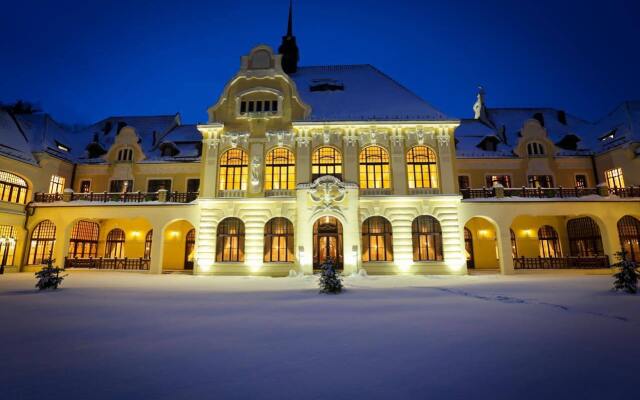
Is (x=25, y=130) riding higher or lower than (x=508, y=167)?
higher

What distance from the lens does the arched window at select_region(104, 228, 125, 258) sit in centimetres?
2808

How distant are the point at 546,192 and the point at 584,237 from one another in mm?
6231

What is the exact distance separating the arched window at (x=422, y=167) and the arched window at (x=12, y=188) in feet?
102

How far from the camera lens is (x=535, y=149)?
1117 inches

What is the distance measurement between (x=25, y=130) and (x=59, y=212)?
9248 mm

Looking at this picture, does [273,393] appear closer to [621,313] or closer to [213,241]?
[621,313]

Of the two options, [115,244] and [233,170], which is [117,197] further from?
[233,170]

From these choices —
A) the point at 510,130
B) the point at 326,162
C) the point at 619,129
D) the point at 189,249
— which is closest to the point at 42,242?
the point at 189,249

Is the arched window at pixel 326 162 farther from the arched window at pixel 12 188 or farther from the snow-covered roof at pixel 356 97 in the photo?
the arched window at pixel 12 188

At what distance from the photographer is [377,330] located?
675cm

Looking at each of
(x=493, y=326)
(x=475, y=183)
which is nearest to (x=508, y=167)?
(x=475, y=183)

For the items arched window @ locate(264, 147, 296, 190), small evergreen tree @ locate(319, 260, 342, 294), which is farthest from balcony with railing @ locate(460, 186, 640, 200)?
small evergreen tree @ locate(319, 260, 342, 294)

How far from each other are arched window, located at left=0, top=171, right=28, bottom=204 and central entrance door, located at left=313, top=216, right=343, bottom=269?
2381 centimetres

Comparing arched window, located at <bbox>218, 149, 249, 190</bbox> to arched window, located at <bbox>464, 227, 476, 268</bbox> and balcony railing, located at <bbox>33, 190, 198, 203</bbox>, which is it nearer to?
balcony railing, located at <bbox>33, 190, 198, 203</bbox>
